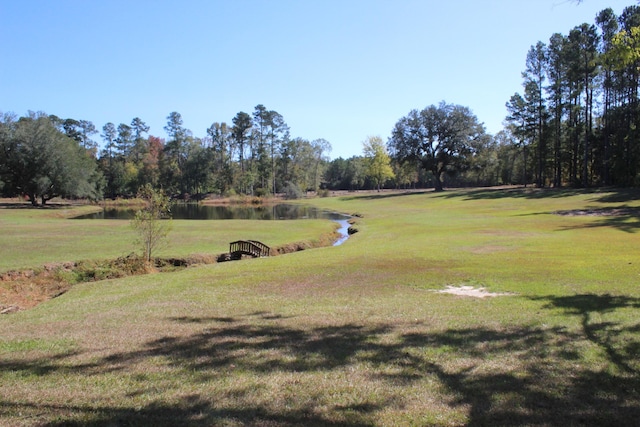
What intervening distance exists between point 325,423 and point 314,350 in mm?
2536

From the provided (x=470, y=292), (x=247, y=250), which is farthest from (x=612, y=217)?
(x=247, y=250)

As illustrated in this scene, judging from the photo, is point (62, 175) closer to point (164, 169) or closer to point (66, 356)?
point (164, 169)

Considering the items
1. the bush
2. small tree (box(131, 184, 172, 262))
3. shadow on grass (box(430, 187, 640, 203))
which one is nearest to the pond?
small tree (box(131, 184, 172, 262))

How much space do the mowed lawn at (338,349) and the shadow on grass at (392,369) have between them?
0.09ft

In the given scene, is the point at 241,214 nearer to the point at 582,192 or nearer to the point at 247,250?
the point at 247,250

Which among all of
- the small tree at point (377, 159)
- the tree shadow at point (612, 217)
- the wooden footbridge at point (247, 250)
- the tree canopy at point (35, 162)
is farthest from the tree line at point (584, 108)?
the tree canopy at point (35, 162)

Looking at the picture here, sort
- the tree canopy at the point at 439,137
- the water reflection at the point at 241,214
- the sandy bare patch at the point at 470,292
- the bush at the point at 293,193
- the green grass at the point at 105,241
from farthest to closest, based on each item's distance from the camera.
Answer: the bush at the point at 293,193 < the tree canopy at the point at 439,137 < the water reflection at the point at 241,214 < the green grass at the point at 105,241 < the sandy bare patch at the point at 470,292

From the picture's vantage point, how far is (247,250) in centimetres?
2477

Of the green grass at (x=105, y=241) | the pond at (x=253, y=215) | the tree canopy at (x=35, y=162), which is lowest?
the pond at (x=253, y=215)

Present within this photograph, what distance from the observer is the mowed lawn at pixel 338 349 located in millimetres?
4965

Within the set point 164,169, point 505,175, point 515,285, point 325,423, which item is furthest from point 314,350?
point 505,175

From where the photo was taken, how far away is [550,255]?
18.5m

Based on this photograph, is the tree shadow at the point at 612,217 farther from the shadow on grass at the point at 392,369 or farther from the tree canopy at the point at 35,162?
the tree canopy at the point at 35,162

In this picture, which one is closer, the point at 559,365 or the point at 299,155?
the point at 559,365
